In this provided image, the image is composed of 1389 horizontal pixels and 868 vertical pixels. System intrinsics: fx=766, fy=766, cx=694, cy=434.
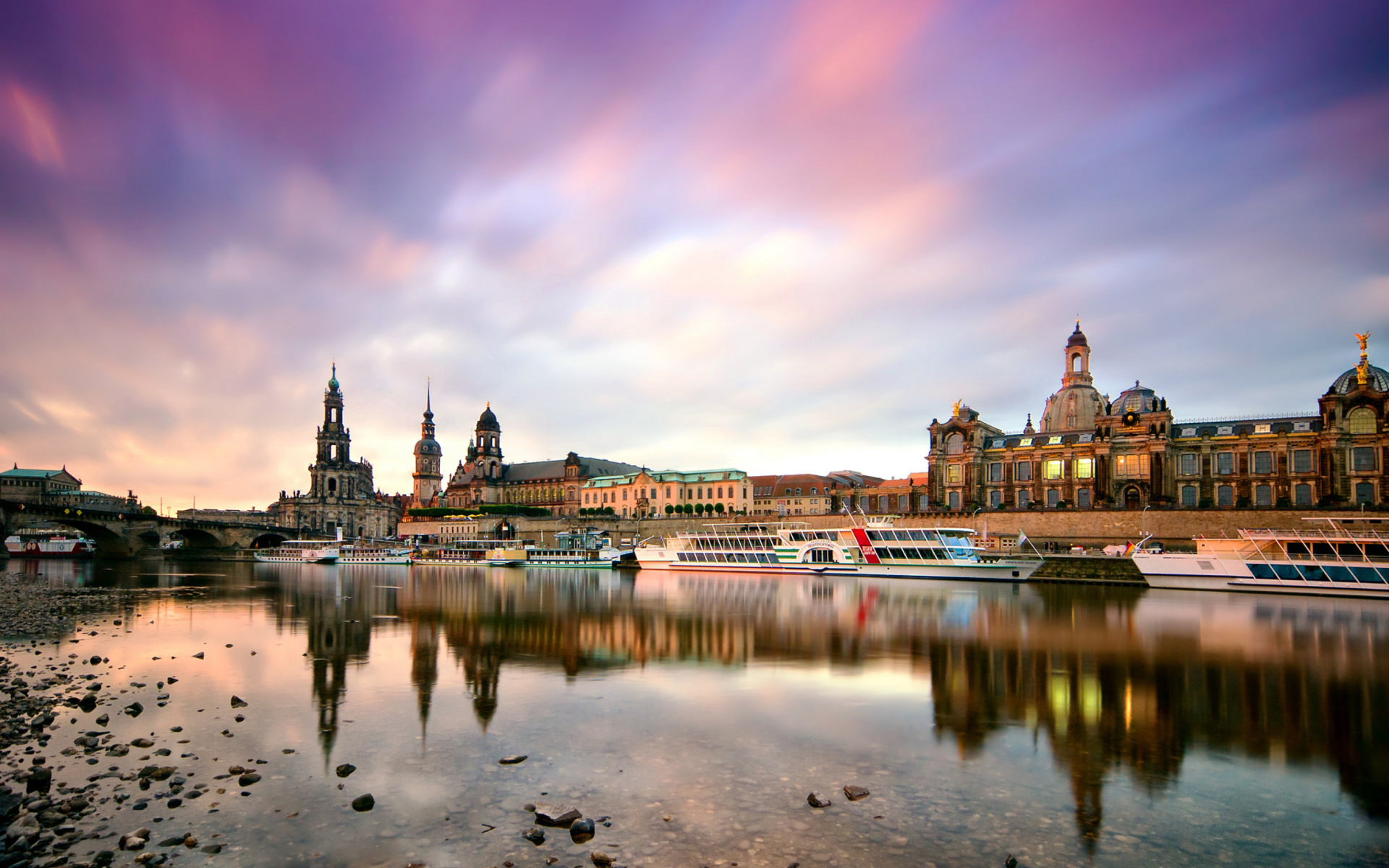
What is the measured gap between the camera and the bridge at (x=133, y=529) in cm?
7456

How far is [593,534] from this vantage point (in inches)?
3802

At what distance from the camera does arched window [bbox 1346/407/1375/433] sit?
60.0 metres

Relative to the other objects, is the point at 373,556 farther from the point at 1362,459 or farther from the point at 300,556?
the point at 1362,459

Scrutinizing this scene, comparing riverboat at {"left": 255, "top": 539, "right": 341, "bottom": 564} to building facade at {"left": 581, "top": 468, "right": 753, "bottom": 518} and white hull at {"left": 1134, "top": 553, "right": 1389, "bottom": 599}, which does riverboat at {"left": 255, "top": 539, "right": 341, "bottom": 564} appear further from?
white hull at {"left": 1134, "top": 553, "right": 1389, "bottom": 599}

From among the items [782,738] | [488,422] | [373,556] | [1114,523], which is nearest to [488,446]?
[488,422]

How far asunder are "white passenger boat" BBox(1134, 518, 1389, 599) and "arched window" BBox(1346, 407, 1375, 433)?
49.8 feet

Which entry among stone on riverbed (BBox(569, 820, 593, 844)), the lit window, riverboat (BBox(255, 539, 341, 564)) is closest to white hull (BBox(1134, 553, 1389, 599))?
the lit window

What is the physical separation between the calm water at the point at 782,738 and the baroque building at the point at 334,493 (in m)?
115

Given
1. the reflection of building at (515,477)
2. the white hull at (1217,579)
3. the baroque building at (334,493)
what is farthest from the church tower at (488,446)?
the white hull at (1217,579)

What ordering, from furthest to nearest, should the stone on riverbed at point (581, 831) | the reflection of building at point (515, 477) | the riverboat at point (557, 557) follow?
the reflection of building at point (515, 477)
the riverboat at point (557, 557)
the stone on riverbed at point (581, 831)

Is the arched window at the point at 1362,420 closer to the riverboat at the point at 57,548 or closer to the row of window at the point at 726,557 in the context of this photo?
the row of window at the point at 726,557

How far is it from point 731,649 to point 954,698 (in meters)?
7.53

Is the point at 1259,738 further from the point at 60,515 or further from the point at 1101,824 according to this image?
the point at 60,515

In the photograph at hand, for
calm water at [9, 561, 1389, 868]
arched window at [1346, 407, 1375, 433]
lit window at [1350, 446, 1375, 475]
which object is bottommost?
calm water at [9, 561, 1389, 868]
